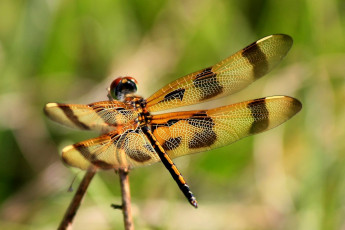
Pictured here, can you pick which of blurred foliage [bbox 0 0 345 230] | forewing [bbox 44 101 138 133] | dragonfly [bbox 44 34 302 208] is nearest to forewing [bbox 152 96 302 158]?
dragonfly [bbox 44 34 302 208]

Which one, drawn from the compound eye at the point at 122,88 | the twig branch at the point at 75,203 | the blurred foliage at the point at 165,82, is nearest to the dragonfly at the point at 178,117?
the compound eye at the point at 122,88

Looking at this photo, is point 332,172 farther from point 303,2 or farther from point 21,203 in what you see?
point 21,203

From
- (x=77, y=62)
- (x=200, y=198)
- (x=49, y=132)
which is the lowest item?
(x=200, y=198)

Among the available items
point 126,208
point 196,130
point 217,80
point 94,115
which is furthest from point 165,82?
point 126,208

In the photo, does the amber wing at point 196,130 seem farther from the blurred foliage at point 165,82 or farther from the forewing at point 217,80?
the blurred foliage at point 165,82

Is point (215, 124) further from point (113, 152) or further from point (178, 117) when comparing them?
point (113, 152)

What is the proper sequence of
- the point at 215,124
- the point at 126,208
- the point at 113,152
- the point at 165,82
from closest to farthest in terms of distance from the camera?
1. the point at 126,208
2. the point at 113,152
3. the point at 215,124
4. the point at 165,82

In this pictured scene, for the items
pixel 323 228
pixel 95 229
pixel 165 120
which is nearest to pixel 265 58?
pixel 165 120

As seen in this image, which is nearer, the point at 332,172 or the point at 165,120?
the point at 165,120
